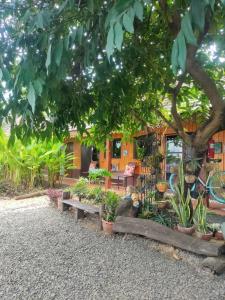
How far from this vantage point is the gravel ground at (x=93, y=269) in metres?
3.08

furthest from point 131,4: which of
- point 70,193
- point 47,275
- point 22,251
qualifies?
point 70,193

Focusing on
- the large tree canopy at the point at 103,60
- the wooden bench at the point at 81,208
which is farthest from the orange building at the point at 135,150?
the wooden bench at the point at 81,208

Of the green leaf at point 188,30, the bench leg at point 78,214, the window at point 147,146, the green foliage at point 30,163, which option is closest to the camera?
the green leaf at point 188,30

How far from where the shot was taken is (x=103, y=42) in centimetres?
268

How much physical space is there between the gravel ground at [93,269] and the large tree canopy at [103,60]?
5.83 feet

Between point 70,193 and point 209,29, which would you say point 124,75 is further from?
point 70,193

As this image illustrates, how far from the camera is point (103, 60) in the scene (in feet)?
9.98

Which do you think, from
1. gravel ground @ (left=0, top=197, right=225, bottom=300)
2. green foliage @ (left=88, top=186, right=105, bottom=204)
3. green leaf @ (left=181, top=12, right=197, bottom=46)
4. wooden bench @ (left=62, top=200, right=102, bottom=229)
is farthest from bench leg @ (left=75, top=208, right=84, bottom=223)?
green leaf @ (left=181, top=12, right=197, bottom=46)

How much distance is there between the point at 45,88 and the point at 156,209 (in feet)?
11.6

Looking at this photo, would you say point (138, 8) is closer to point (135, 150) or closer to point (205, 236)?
point (205, 236)

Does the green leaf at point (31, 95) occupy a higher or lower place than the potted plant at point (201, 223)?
higher

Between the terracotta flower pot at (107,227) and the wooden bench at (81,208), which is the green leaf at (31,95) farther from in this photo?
the wooden bench at (81,208)

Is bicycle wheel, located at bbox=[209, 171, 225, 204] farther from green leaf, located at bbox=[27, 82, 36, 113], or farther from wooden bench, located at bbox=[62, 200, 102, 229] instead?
green leaf, located at bbox=[27, 82, 36, 113]

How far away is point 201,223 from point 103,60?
2.86 m
